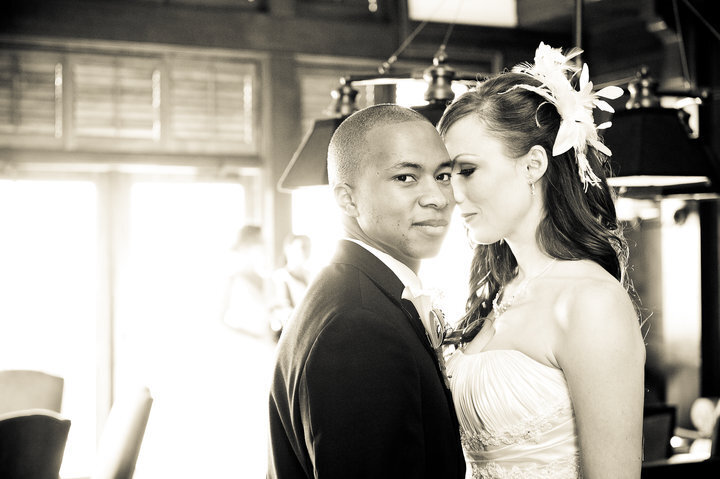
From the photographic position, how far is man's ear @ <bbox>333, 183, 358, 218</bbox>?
1734 millimetres

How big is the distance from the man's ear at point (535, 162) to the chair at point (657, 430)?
1841 millimetres

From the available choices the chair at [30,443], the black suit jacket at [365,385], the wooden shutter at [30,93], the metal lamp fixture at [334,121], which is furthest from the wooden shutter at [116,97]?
the black suit jacket at [365,385]

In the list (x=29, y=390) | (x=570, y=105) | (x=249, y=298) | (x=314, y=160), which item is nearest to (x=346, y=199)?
(x=570, y=105)

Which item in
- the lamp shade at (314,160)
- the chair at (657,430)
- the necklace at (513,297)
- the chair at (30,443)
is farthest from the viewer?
the chair at (657,430)

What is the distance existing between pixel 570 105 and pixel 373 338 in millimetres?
961

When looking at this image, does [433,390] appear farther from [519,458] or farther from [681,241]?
[681,241]

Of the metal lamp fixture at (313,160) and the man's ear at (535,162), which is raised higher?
the metal lamp fixture at (313,160)

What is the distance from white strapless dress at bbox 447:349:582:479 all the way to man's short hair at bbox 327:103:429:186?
633 mm

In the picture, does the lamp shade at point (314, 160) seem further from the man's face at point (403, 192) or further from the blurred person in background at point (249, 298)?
the blurred person in background at point (249, 298)

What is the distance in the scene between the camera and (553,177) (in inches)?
79.4

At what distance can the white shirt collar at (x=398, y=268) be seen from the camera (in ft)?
5.44

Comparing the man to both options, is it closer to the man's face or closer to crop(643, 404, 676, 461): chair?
the man's face

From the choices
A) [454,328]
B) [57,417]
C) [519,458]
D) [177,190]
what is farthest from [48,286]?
[519,458]

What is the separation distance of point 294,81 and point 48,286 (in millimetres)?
2393
